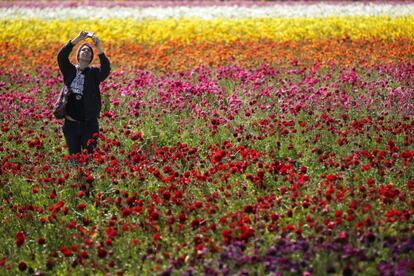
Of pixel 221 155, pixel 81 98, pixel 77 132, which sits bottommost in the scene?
pixel 77 132

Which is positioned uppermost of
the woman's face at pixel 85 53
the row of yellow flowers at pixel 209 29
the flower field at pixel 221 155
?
the woman's face at pixel 85 53

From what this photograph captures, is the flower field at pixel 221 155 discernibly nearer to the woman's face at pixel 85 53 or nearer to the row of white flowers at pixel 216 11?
the woman's face at pixel 85 53

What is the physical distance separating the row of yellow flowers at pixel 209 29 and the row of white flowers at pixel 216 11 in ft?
4.01

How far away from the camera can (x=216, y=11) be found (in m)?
20.2

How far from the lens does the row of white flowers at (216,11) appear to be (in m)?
18.8

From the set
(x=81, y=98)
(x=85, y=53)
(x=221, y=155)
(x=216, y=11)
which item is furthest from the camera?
(x=216, y=11)

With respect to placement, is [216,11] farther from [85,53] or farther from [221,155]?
[221,155]

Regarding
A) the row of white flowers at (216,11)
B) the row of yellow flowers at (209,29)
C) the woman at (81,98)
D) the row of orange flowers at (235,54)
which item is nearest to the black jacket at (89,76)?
the woman at (81,98)

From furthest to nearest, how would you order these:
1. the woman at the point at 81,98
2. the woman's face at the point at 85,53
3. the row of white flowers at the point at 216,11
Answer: the row of white flowers at the point at 216,11 → the woman at the point at 81,98 → the woman's face at the point at 85,53

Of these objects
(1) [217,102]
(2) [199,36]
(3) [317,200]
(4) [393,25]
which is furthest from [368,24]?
(3) [317,200]

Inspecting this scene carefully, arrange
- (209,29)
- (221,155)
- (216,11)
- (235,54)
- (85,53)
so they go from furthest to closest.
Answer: (216,11), (209,29), (235,54), (85,53), (221,155)

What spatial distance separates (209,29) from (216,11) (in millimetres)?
4191

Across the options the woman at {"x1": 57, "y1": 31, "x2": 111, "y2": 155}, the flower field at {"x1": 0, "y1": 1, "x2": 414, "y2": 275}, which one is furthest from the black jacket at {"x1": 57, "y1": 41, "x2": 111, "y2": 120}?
the flower field at {"x1": 0, "y1": 1, "x2": 414, "y2": 275}

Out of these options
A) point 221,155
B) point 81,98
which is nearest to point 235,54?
point 81,98
